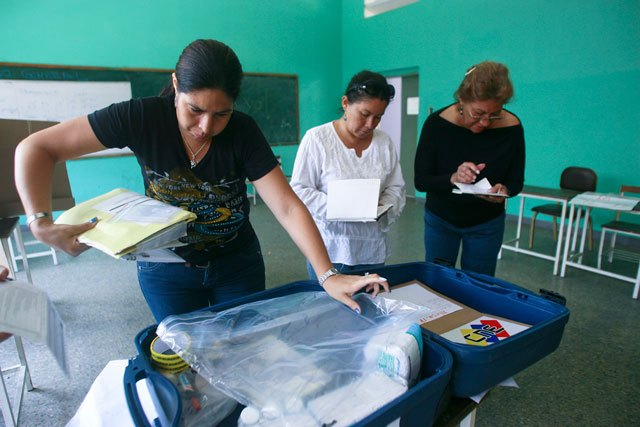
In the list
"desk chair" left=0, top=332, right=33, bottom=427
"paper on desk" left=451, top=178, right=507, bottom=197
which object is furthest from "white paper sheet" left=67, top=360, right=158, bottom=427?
"paper on desk" left=451, top=178, right=507, bottom=197

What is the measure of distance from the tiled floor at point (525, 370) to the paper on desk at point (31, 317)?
1.20 m

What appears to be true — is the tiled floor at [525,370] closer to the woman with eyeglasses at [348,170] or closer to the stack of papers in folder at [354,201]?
the woman with eyeglasses at [348,170]

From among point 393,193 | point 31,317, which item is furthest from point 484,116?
point 31,317

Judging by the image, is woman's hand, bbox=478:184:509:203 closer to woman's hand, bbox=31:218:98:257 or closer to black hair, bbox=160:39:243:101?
black hair, bbox=160:39:243:101

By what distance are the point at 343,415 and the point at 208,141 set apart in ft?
2.20

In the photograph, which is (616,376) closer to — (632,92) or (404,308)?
(404,308)

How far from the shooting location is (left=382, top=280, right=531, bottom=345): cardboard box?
0.72m

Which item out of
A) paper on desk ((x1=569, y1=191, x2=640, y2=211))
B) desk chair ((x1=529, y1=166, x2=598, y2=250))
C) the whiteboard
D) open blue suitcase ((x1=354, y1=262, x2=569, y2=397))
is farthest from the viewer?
the whiteboard

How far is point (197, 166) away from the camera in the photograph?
0.88 metres

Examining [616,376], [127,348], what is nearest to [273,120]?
[127,348]

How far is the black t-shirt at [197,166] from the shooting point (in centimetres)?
83

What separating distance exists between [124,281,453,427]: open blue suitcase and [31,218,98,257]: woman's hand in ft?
0.67

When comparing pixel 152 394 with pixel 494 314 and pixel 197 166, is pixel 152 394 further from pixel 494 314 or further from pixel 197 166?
pixel 494 314

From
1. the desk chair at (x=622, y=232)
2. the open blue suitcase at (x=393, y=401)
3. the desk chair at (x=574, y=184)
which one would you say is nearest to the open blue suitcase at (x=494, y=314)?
the open blue suitcase at (x=393, y=401)
